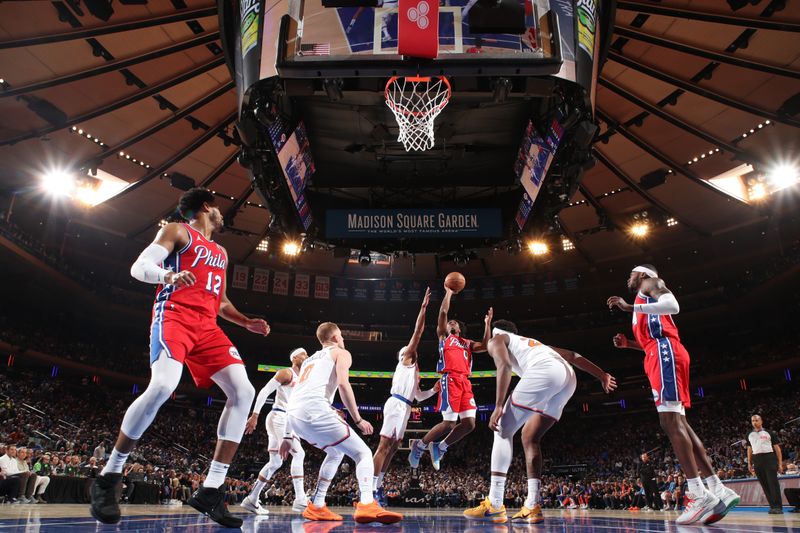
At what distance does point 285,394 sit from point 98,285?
898 inches

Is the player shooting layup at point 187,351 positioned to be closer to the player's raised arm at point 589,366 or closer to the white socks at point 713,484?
the player's raised arm at point 589,366

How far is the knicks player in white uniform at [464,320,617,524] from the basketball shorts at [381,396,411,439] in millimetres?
1488

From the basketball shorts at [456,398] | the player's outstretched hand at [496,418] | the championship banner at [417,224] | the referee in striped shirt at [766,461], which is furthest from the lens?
the championship banner at [417,224]

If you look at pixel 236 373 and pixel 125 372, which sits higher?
pixel 125 372

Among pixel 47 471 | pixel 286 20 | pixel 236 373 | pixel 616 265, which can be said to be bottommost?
pixel 47 471

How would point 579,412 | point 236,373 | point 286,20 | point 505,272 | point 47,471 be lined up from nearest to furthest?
point 236,373 → point 286,20 → point 47,471 → point 505,272 → point 579,412

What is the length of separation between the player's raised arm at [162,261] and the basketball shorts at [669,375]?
433 cm

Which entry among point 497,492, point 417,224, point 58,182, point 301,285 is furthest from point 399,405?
point 301,285

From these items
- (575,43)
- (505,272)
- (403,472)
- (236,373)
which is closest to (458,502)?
(403,472)

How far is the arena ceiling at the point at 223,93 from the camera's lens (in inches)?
430

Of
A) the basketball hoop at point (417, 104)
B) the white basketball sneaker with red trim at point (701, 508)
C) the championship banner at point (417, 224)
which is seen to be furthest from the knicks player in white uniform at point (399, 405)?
the championship banner at point (417, 224)

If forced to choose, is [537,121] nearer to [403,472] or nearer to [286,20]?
[286,20]

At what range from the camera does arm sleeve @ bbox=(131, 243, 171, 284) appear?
12.5 feet

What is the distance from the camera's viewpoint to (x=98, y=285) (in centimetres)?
2788
